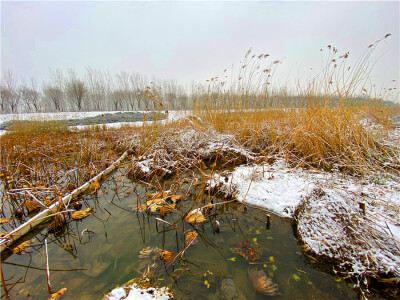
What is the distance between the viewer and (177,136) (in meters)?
3.61

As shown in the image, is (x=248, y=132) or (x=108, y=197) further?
(x=248, y=132)

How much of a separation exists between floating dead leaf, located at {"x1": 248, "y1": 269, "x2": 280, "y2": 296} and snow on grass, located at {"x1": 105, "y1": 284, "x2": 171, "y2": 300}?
55 centimetres

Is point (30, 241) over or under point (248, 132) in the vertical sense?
under

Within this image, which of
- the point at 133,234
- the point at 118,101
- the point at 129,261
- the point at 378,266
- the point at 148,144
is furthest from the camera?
the point at 118,101

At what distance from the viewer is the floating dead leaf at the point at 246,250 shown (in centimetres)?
118

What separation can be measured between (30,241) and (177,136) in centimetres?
270

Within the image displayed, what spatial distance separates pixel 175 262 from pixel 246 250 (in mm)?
559

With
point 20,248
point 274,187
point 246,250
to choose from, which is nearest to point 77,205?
point 20,248

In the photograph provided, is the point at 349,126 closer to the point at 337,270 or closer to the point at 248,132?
the point at 248,132

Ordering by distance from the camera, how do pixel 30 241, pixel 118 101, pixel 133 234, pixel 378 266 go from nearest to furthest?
1. pixel 378 266
2. pixel 30 241
3. pixel 133 234
4. pixel 118 101

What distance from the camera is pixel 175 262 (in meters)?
1.14

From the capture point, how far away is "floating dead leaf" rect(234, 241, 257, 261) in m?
1.18

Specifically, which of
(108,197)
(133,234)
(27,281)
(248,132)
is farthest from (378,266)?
(248,132)

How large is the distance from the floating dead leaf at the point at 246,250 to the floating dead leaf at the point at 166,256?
505mm
